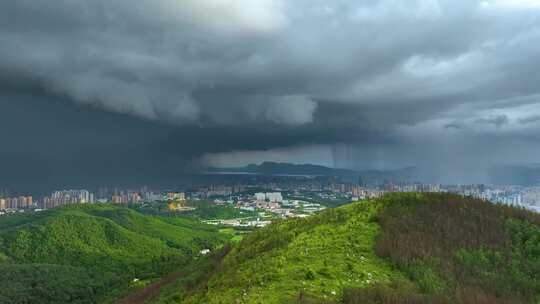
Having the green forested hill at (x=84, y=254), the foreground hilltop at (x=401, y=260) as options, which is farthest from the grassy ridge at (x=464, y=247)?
the green forested hill at (x=84, y=254)

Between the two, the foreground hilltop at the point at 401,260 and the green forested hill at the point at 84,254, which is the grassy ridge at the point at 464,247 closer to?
the foreground hilltop at the point at 401,260

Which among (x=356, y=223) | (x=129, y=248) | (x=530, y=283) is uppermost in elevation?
(x=356, y=223)

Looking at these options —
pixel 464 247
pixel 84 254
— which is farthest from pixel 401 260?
pixel 84 254

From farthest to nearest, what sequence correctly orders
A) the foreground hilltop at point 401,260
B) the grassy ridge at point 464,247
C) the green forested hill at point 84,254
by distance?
the green forested hill at point 84,254 → the grassy ridge at point 464,247 → the foreground hilltop at point 401,260

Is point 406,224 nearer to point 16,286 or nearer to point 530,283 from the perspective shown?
point 530,283

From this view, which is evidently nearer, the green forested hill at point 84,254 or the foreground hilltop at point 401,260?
the foreground hilltop at point 401,260

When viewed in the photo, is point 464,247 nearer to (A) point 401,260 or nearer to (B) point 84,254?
(A) point 401,260

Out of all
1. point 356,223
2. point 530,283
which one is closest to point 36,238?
point 356,223
